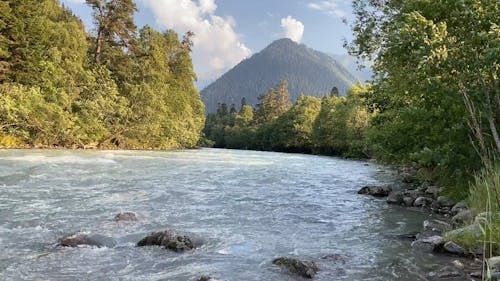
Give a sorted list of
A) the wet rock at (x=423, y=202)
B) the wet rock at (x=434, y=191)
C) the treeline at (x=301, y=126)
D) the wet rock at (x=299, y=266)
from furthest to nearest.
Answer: the treeline at (x=301, y=126)
the wet rock at (x=434, y=191)
the wet rock at (x=423, y=202)
the wet rock at (x=299, y=266)

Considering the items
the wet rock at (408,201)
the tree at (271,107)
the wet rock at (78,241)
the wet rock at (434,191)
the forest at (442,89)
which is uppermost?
the tree at (271,107)

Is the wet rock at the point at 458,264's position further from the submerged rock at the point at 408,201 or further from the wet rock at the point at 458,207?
the submerged rock at the point at 408,201

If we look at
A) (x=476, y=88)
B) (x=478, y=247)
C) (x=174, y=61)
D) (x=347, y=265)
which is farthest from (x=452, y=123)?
(x=174, y=61)

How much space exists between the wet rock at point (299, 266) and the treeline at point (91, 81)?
29.3 metres

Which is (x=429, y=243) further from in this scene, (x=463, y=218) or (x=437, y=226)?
(x=437, y=226)

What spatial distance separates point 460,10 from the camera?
8.91 meters

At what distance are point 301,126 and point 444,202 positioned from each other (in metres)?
70.8

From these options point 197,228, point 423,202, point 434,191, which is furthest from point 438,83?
point 434,191

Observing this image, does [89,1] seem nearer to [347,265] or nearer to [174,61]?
[174,61]

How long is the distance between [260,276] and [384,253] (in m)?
2.89

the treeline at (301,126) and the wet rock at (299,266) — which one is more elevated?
the treeline at (301,126)

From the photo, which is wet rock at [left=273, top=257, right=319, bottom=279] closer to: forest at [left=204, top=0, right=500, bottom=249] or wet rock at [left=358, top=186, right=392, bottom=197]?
forest at [left=204, top=0, right=500, bottom=249]

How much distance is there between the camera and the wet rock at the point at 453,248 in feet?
26.0

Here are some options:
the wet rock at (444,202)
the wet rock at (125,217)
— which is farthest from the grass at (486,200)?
the wet rock at (125,217)
